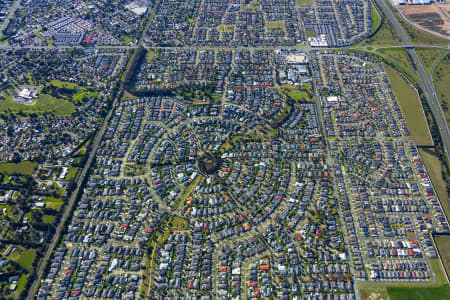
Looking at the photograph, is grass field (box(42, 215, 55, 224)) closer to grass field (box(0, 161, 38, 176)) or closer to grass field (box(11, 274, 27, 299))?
grass field (box(11, 274, 27, 299))

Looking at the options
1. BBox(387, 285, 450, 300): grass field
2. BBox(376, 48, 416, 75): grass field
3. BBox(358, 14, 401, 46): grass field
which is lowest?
BBox(387, 285, 450, 300): grass field

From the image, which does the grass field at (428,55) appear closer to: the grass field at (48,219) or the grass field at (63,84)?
the grass field at (63,84)

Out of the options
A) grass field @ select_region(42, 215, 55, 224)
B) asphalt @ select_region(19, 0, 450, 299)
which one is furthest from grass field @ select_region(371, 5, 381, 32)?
grass field @ select_region(42, 215, 55, 224)

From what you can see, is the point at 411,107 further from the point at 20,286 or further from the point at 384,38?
the point at 20,286

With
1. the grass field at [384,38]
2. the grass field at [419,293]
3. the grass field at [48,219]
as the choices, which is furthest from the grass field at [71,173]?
the grass field at [384,38]

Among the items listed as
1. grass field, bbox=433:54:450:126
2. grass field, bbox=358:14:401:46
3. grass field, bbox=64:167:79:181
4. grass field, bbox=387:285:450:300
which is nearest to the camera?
grass field, bbox=387:285:450:300

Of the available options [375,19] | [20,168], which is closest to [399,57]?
[375,19]
